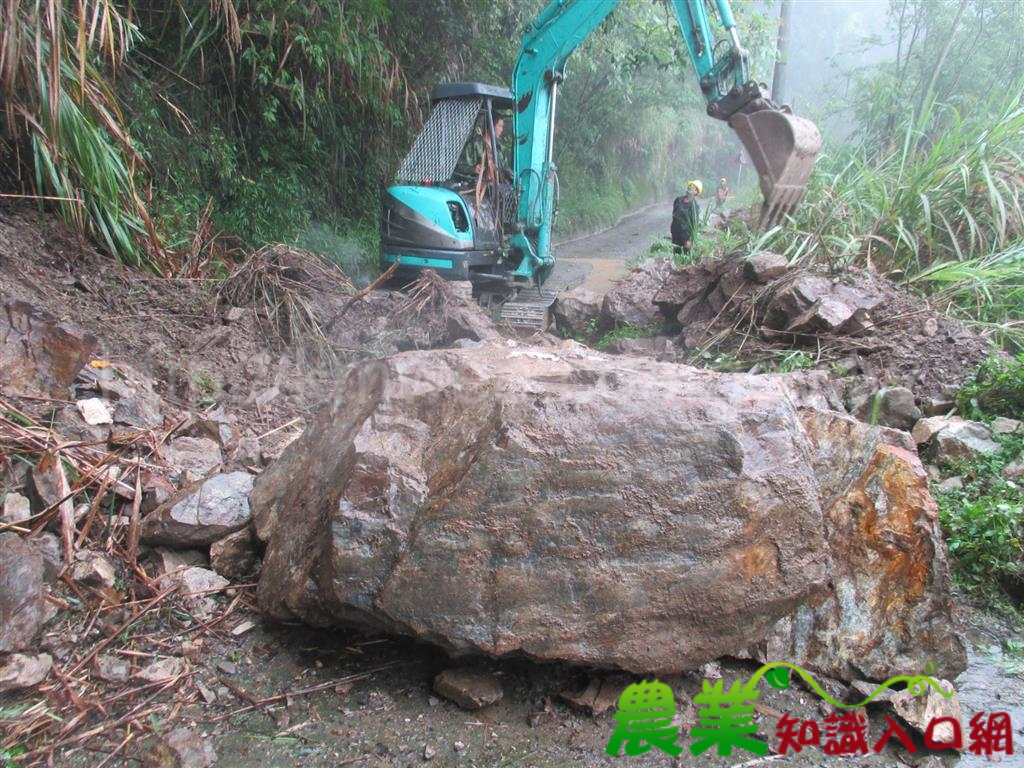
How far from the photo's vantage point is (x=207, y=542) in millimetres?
2592

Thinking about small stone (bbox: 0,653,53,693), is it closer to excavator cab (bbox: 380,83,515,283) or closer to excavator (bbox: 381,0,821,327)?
excavator (bbox: 381,0,821,327)

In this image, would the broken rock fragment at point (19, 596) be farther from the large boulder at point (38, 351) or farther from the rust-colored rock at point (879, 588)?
the rust-colored rock at point (879, 588)

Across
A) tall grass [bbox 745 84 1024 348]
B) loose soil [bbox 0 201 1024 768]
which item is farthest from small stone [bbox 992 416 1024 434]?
tall grass [bbox 745 84 1024 348]

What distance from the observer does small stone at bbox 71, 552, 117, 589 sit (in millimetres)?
2355

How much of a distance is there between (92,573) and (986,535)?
3.36 metres

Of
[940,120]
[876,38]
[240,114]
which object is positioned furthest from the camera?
[876,38]

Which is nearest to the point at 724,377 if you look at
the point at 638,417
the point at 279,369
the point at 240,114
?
the point at 638,417

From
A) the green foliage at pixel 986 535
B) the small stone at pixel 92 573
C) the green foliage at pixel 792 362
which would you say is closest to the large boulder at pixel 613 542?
the small stone at pixel 92 573

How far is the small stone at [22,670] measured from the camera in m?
1.99

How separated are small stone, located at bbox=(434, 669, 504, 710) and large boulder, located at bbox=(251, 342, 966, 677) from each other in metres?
0.15

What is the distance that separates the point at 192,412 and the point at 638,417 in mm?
2397

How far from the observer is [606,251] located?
13188mm

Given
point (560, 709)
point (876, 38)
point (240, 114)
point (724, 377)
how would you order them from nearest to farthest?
1. point (560, 709)
2. point (724, 377)
3. point (240, 114)
4. point (876, 38)

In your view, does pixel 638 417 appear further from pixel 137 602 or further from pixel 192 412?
pixel 192 412
